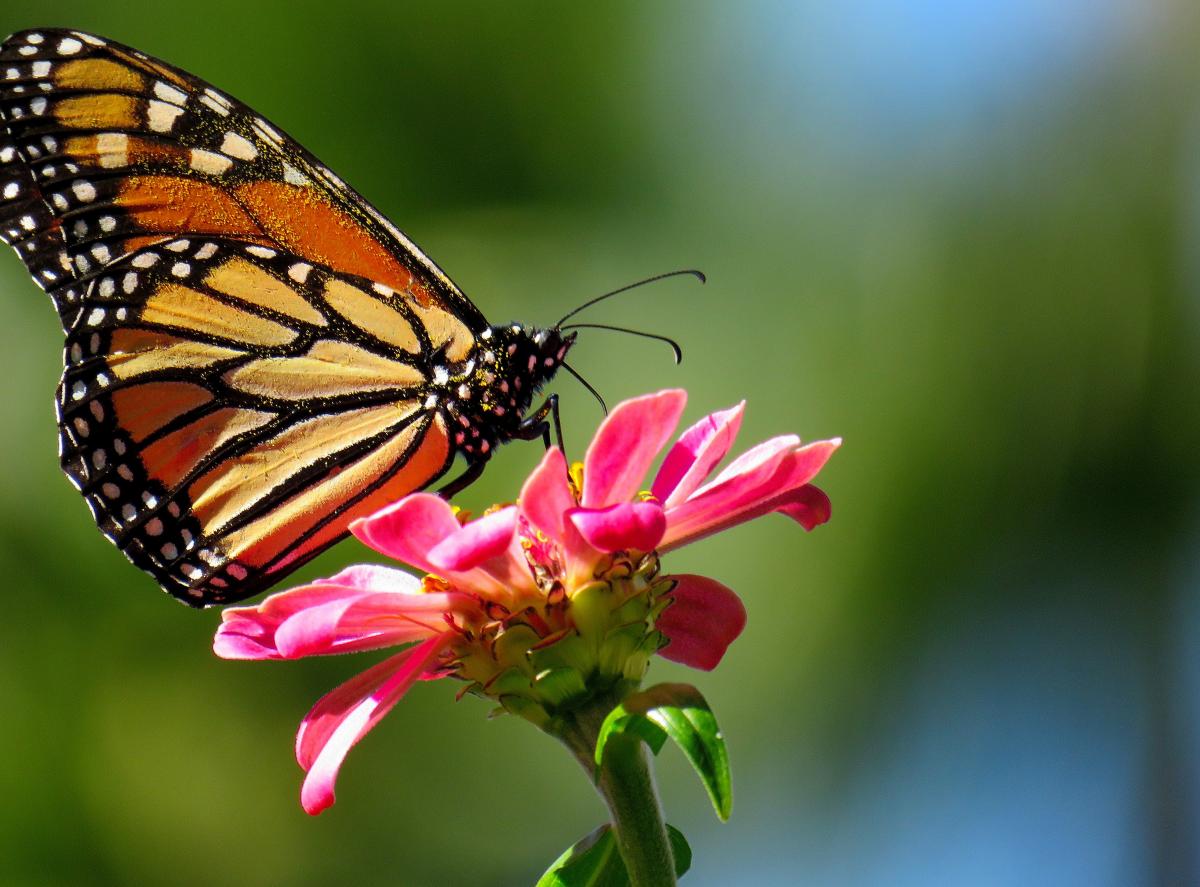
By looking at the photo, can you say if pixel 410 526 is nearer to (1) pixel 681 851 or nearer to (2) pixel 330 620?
(2) pixel 330 620

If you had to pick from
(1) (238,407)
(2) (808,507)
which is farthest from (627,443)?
(1) (238,407)

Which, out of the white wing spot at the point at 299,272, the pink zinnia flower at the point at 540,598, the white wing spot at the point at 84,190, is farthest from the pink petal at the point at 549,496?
the white wing spot at the point at 84,190

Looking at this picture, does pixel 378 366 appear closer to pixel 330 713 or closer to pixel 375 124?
pixel 330 713

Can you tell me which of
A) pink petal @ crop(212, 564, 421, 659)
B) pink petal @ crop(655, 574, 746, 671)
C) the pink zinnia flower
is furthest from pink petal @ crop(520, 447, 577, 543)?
pink petal @ crop(655, 574, 746, 671)

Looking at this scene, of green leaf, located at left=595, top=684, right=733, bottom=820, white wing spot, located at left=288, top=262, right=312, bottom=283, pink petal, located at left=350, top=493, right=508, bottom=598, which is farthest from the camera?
white wing spot, located at left=288, top=262, right=312, bottom=283

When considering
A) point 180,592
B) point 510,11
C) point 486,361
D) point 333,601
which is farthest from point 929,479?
point 333,601

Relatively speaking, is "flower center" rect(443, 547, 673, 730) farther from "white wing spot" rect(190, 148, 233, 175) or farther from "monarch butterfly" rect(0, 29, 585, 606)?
"white wing spot" rect(190, 148, 233, 175)
